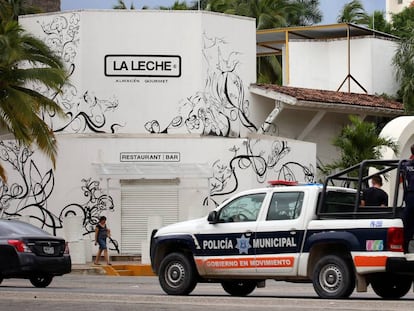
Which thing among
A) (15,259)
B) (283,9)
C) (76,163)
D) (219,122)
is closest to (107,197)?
(76,163)

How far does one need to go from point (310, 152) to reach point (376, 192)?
19619 mm

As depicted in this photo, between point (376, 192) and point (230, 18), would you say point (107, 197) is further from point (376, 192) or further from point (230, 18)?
point (376, 192)

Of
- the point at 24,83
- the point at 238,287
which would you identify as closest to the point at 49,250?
the point at 238,287

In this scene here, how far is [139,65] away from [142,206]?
457 cm

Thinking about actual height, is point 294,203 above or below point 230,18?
below

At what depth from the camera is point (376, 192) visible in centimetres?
1903

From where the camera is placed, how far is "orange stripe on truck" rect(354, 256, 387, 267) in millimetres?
16859

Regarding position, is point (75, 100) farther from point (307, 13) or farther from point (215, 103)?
point (307, 13)

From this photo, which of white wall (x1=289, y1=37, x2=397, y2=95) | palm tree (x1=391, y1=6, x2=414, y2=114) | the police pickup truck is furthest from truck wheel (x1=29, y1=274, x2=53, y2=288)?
white wall (x1=289, y1=37, x2=397, y2=95)

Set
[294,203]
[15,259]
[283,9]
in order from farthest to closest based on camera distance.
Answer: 1. [283,9]
2. [15,259]
3. [294,203]

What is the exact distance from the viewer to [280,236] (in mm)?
17984

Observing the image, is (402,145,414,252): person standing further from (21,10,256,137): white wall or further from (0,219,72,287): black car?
(21,10,256,137): white wall

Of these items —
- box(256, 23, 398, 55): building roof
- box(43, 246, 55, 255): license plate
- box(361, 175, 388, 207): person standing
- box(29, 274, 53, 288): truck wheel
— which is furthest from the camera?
box(256, 23, 398, 55): building roof

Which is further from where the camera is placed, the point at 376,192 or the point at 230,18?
the point at 230,18
